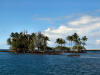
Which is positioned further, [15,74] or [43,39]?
[43,39]

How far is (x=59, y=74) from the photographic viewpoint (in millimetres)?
44875

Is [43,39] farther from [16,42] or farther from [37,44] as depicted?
[16,42]

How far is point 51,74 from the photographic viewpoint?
45.0 m

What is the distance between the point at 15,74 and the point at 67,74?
16.2 m

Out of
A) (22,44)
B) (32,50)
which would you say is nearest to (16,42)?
(22,44)

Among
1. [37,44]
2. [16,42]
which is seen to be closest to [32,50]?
[37,44]

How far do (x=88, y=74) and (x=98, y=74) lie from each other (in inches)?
130

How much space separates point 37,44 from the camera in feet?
625

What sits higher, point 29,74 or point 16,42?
point 16,42

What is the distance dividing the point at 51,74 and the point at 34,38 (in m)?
147

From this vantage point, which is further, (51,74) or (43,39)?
(43,39)

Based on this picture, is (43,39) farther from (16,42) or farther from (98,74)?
(98,74)

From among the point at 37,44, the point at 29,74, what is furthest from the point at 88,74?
the point at 37,44

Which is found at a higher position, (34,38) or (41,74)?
(34,38)
